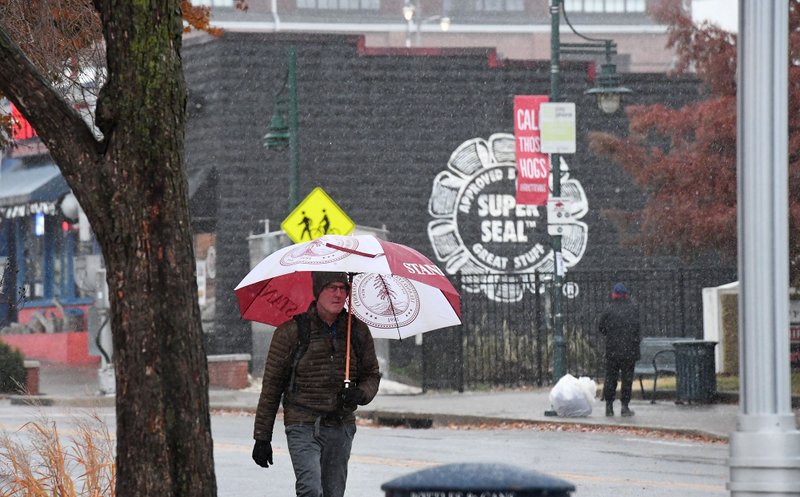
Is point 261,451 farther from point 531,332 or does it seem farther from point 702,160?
point 531,332

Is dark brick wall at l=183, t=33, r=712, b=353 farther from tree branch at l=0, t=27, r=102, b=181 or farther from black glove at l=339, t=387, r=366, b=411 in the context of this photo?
tree branch at l=0, t=27, r=102, b=181

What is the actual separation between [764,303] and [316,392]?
317cm

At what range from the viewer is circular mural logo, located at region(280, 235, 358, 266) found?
27.2 feet

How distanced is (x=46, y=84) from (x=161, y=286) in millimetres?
1154

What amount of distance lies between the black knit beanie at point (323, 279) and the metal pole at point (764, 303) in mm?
2975

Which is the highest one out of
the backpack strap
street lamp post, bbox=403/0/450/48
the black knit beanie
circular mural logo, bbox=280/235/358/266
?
street lamp post, bbox=403/0/450/48

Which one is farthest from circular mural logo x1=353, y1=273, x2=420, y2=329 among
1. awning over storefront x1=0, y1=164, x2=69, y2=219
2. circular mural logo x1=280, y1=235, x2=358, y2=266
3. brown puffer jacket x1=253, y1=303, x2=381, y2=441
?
awning over storefront x1=0, y1=164, x2=69, y2=219

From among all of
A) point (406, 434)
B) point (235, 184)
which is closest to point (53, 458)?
point (406, 434)

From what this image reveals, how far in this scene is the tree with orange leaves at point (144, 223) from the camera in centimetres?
670

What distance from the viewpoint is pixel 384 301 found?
9.00 m

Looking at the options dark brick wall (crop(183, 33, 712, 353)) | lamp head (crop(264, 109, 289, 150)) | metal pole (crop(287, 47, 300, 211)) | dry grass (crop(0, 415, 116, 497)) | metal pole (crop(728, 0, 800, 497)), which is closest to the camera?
metal pole (crop(728, 0, 800, 497))

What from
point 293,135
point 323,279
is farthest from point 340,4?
point 323,279

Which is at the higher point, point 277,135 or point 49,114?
point 277,135

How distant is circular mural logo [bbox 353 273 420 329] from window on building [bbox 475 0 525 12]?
5464 centimetres
